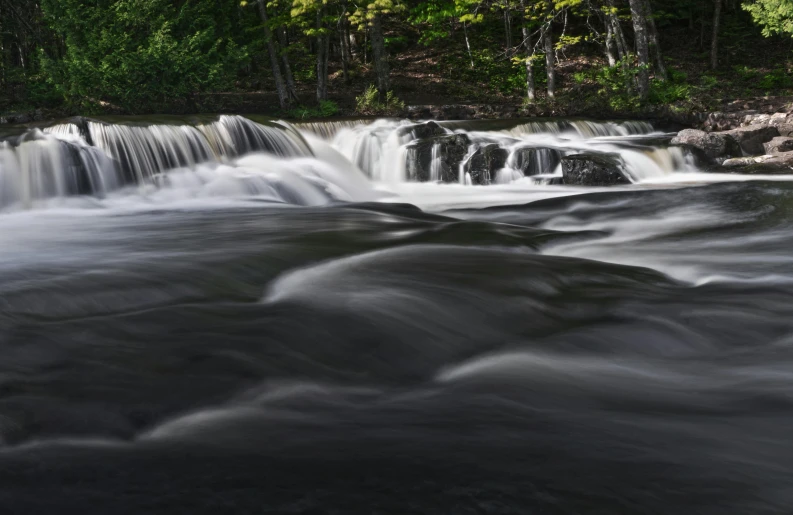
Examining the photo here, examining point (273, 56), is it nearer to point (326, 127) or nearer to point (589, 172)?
point (326, 127)

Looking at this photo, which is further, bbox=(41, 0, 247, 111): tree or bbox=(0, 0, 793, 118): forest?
bbox=(0, 0, 793, 118): forest

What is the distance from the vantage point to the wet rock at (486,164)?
13.1 metres

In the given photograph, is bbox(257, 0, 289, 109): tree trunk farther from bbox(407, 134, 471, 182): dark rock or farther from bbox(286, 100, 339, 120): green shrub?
bbox(407, 134, 471, 182): dark rock

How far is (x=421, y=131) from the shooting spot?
48.9 feet

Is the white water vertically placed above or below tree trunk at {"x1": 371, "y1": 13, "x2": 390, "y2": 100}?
below

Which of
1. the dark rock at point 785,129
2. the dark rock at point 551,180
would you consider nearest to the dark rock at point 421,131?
the dark rock at point 551,180

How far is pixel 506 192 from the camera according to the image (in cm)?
1209

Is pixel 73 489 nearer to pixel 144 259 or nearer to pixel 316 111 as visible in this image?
pixel 144 259

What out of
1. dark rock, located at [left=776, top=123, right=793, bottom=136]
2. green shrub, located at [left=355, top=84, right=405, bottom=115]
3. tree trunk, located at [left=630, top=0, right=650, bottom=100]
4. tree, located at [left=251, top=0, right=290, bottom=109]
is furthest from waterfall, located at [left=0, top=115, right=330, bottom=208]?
tree trunk, located at [left=630, top=0, right=650, bottom=100]

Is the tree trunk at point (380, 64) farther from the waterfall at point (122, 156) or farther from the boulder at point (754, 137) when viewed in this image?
the boulder at point (754, 137)

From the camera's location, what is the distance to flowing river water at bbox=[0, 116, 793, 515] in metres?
2.22

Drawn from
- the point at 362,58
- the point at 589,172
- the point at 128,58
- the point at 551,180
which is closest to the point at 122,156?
the point at 551,180

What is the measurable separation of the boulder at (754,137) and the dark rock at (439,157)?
238 inches

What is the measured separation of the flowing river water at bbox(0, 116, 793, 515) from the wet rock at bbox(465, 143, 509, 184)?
471cm
